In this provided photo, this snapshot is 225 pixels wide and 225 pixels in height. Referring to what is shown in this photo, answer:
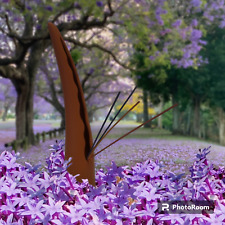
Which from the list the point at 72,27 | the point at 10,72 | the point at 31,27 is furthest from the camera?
the point at 31,27

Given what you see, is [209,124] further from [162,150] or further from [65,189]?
[65,189]

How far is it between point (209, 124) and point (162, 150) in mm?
22156

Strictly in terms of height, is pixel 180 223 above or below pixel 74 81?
below

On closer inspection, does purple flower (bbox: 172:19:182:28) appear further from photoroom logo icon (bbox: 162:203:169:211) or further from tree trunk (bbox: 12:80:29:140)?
photoroom logo icon (bbox: 162:203:169:211)

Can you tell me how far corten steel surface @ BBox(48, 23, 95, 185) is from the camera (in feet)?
7.55

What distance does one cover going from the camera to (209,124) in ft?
79.6

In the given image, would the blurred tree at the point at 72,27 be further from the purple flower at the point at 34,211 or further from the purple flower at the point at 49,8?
the purple flower at the point at 34,211

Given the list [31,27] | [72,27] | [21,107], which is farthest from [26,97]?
[72,27]

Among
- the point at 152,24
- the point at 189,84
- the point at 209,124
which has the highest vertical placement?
the point at 152,24

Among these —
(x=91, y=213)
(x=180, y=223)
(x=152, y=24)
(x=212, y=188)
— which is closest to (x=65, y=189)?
(x=91, y=213)

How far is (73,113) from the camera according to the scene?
2342 millimetres

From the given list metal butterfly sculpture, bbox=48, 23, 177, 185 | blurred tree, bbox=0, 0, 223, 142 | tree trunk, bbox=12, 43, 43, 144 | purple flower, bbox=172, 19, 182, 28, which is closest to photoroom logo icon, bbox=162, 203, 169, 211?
metal butterfly sculpture, bbox=48, 23, 177, 185

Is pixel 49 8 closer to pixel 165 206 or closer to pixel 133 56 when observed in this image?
pixel 165 206

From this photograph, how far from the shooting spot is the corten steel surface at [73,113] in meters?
2.30
